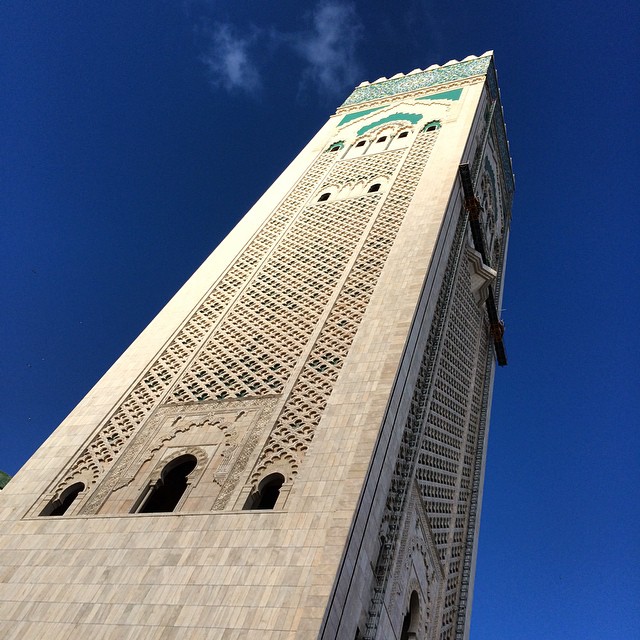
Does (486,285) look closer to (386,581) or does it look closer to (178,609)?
(386,581)

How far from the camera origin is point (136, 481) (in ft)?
15.1

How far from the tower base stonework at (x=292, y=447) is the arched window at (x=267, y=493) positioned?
0.05 feet

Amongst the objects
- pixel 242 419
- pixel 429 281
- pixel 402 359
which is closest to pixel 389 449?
pixel 402 359

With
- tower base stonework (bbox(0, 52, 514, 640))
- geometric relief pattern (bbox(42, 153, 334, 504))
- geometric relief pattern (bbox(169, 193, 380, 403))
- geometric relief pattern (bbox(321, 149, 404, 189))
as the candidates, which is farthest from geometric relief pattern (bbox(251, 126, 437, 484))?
geometric relief pattern (bbox(42, 153, 334, 504))

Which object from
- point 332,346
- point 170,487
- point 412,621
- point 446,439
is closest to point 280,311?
point 332,346

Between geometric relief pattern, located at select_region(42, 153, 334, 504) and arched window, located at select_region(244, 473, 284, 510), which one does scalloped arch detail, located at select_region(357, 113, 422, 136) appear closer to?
geometric relief pattern, located at select_region(42, 153, 334, 504)

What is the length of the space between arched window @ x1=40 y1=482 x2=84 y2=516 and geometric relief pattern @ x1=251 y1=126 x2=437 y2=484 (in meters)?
1.34

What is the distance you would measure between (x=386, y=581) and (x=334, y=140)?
23.8ft

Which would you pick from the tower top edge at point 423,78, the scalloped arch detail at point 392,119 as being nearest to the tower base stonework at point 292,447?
the scalloped arch detail at point 392,119

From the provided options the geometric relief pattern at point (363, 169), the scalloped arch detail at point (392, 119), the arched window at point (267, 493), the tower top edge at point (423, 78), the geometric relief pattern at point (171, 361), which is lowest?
the arched window at point (267, 493)

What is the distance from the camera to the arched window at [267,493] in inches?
167

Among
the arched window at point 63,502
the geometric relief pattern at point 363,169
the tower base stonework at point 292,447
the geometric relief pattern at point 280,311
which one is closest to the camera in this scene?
the tower base stonework at point 292,447

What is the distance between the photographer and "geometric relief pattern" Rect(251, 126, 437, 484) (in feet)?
14.7

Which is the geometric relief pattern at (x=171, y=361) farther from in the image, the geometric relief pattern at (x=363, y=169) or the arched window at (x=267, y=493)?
the arched window at (x=267, y=493)
